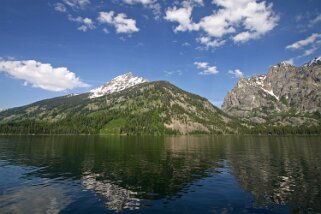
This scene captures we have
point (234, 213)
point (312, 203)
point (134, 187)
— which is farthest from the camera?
point (134, 187)

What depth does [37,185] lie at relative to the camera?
165 ft

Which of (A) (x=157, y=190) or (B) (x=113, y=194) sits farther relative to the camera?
(A) (x=157, y=190)

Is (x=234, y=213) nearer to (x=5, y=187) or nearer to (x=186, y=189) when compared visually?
(x=186, y=189)

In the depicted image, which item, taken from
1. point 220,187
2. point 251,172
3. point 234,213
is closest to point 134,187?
point 220,187

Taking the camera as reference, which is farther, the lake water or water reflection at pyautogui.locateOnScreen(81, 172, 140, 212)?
water reflection at pyautogui.locateOnScreen(81, 172, 140, 212)

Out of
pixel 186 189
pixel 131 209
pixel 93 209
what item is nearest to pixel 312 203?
pixel 186 189

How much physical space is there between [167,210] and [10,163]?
61.4m

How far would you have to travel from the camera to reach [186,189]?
47719mm

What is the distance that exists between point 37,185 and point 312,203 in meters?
46.7

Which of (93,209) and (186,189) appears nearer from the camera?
(93,209)

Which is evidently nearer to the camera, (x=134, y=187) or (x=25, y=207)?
(x=25, y=207)

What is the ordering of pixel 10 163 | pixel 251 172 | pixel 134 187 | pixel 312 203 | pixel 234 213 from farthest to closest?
pixel 10 163 < pixel 251 172 < pixel 134 187 < pixel 312 203 < pixel 234 213

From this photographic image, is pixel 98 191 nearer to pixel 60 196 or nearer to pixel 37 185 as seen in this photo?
pixel 60 196

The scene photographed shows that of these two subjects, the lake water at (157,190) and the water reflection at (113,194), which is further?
the water reflection at (113,194)
